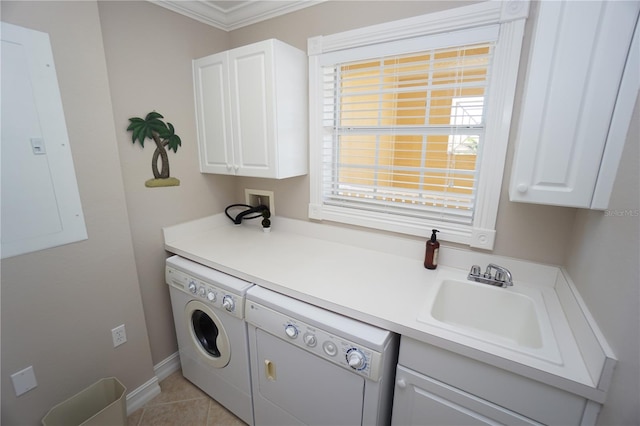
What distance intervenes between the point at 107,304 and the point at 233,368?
0.81 metres

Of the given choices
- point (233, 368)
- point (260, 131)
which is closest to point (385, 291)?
point (233, 368)

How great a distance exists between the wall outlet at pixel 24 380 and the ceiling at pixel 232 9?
2110 mm

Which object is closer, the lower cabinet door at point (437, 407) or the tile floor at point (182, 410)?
the lower cabinet door at point (437, 407)

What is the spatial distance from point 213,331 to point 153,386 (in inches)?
23.6

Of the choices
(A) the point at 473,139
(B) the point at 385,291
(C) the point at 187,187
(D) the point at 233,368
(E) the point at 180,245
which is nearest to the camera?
(B) the point at 385,291

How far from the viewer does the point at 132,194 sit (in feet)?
5.68

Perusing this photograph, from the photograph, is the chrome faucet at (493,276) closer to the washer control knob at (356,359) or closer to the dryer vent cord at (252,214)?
the washer control knob at (356,359)

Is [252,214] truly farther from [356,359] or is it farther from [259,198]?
[356,359]

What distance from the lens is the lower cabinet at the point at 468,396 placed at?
2.89 feet

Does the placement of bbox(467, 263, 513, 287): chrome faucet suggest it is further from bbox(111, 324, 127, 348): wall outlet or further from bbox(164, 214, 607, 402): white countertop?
bbox(111, 324, 127, 348): wall outlet

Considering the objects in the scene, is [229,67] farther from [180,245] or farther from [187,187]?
[180,245]

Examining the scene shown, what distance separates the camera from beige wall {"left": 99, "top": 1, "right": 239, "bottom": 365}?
5.30ft

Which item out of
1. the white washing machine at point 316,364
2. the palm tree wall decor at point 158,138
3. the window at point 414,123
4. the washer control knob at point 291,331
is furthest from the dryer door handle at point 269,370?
the palm tree wall decor at point 158,138

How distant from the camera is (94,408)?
1591mm
